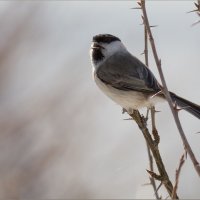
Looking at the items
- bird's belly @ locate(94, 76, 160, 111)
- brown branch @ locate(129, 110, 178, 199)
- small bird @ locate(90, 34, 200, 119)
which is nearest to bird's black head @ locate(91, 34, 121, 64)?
small bird @ locate(90, 34, 200, 119)

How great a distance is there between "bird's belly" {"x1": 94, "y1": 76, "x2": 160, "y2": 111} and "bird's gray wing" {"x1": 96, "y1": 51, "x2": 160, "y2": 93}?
1.3 inches

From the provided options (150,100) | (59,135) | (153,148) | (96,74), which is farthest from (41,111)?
(153,148)

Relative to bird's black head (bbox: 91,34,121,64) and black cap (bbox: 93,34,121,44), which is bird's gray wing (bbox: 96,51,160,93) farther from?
black cap (bbox: 93,34,121,44)

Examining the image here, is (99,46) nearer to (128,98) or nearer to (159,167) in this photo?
(128,98)

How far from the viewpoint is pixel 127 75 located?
4047 mm

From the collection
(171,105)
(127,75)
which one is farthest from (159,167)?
(127,75)

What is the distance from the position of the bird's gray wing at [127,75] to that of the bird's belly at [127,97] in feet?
0.11

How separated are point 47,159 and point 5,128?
367 millimetres

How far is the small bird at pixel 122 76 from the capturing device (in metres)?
3.78

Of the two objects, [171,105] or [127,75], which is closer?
[171,105]

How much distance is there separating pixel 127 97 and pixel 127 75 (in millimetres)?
245

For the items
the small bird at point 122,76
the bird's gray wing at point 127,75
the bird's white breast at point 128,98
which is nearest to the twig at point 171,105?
the small bird at point 122,76

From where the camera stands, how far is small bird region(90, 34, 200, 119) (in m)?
3.78

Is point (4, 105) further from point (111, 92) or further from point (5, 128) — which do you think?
point (111, 92)
